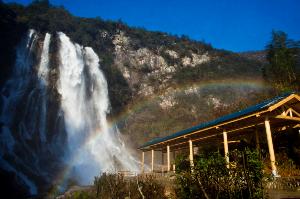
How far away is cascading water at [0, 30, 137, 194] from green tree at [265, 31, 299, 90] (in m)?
25.9

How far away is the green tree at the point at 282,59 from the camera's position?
120ft

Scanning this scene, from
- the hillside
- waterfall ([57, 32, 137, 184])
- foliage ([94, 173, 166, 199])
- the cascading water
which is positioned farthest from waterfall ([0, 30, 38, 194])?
foliage ([94, 173, 166, 199])

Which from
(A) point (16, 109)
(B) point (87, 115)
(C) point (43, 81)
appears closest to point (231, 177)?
(A) point (16, 109)

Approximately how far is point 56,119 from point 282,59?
36200 mm

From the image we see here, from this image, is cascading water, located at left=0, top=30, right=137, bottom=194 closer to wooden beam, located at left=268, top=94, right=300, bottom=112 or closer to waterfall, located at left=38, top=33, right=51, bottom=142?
waterfall, located at left=38, top=33, right=51, bottom=142

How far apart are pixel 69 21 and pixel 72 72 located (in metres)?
26.8

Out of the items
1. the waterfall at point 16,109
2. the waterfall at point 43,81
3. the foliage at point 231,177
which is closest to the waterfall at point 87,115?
the waterfall at point 43,81

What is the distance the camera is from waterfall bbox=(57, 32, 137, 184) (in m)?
41.1

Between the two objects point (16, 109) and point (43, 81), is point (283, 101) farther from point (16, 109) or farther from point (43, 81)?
point (43, 81)

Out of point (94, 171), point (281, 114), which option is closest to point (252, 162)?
point (281, 114)

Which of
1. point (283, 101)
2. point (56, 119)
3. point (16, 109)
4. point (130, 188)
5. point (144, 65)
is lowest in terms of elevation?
point (130, 188)

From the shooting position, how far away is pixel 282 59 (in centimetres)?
3819

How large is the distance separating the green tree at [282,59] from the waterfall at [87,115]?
1030 inches

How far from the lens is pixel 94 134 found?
47.7m
